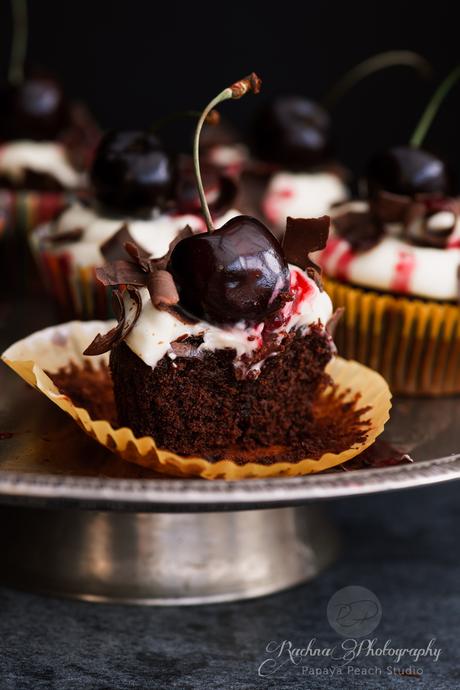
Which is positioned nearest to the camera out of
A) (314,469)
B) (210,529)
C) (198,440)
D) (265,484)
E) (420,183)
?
(265,484)

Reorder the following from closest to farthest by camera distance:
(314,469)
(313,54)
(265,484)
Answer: (265,484) < (314,469) < (313,54)

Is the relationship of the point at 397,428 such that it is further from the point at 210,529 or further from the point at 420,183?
the point at 420,183

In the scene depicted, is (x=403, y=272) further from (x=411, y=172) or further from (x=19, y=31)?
(x=19, y=31)

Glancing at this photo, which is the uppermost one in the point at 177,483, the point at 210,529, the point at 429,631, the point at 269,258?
the point at 269,258

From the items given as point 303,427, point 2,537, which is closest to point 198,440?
point 303,427

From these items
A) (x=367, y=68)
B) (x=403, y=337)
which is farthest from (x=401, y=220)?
(x=367, y=68)

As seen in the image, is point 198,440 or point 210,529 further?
point 210,529
